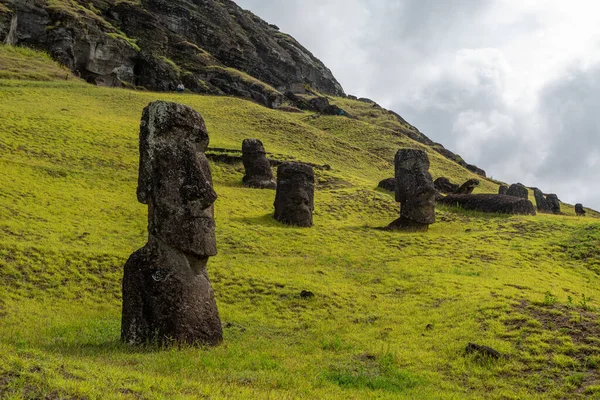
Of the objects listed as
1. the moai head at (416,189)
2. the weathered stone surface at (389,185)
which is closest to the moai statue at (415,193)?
the moai head at (416,189)

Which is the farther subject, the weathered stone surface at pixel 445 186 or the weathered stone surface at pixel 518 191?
the weathered stone surface at pixel 445 186

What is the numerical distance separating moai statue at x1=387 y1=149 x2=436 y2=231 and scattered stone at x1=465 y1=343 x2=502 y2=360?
16.5 metres

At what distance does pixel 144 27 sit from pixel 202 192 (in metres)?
86.4

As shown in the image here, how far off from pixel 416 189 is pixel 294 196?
648 cm

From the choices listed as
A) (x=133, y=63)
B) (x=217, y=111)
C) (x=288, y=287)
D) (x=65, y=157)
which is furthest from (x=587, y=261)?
(x=133, y=63)

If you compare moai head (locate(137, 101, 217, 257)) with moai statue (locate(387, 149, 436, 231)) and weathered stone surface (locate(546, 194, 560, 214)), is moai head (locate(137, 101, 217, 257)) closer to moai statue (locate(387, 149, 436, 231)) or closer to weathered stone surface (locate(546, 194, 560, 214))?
moai statue (locate(387, 149, 436, 231))

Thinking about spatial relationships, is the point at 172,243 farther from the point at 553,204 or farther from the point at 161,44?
the point at 161,44

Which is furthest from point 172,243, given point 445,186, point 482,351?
point 445,186

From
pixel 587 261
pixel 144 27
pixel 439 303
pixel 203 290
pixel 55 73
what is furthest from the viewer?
pixel 144 27

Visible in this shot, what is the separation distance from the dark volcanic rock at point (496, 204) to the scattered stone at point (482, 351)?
23602 millimetres

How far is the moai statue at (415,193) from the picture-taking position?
2672 cm

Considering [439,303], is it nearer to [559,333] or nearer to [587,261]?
[559,333]

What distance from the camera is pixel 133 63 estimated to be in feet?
254

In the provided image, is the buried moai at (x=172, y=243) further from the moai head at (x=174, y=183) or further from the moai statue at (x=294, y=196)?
the moai statue at (x=294, y=196)
